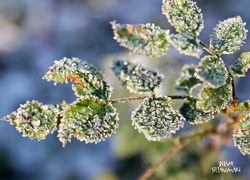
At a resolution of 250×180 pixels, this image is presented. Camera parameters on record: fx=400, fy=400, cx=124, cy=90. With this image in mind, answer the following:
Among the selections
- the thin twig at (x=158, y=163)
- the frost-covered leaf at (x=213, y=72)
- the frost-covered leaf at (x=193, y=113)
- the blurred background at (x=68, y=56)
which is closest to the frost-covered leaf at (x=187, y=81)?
the frost-covered leaf at (x=193, y=113)

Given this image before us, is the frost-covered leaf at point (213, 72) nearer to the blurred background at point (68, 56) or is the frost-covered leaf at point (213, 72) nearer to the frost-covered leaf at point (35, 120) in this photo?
the frost-covered leaf at point (35, 120)

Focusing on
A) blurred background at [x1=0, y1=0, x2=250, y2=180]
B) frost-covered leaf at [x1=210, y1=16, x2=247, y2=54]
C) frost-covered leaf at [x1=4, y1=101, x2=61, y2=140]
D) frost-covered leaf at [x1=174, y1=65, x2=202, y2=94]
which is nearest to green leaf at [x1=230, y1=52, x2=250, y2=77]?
frost-covered leaf at [x1=210, y1=16, x2=247, y2=54]

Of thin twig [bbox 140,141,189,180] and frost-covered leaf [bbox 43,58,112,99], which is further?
thin twig [bbox 140,141,189,180]

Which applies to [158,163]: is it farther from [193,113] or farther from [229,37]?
[229,37]

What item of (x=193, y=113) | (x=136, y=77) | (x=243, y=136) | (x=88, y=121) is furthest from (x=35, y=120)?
(x=243, y=136)

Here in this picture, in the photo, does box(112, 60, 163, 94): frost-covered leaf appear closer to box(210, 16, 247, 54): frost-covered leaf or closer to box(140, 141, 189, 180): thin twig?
box(210, 16, 247, 54): frost-covered leaf
